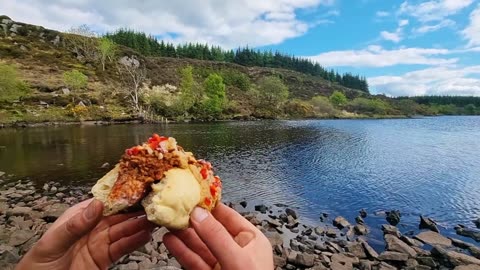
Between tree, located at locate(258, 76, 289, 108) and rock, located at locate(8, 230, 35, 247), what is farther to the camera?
tree, located at locate(258, 76, 289, 108)

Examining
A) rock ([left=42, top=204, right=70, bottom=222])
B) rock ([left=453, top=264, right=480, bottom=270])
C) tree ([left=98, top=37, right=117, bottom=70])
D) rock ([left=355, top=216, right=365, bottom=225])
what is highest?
tree ([left=98, top=37, right=117, bottom=70])

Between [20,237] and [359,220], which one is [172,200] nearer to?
[20,237]

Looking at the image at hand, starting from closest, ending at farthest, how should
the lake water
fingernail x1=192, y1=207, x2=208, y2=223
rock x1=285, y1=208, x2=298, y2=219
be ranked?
fingernail x1=192, y1=207, x2=208, y2=223, rock x1=285, y1=208, x2=298, y2=219, the lake water

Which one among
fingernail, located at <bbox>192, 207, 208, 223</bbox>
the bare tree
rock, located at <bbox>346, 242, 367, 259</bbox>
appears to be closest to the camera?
fingernail, located at <bbox>192, 207, 208, 223</bbox>

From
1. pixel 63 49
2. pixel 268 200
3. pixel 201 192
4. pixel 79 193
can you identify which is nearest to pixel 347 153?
pixel 268 200

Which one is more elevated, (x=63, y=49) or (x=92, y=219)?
(x=63, y=49)

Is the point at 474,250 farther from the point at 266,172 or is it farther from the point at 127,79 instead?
the point at 127,79

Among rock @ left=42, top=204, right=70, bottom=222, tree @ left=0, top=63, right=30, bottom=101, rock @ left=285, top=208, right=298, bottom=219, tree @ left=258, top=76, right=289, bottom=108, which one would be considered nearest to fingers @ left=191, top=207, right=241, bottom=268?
rock @ left=42, top=204, right=70, bottom=222

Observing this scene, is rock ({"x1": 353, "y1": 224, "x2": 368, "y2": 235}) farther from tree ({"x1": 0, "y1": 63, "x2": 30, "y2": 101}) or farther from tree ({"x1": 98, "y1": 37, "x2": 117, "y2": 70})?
tree ({"x1": 98, "y1": 37, "x2": 117, "y2": 70})
